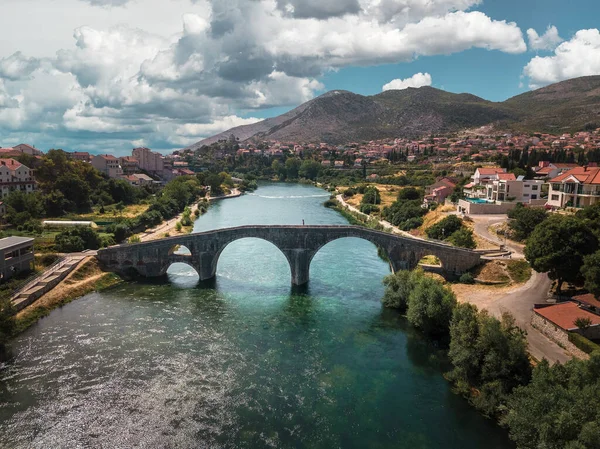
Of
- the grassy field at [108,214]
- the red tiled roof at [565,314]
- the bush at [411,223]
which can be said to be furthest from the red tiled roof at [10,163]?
the red tiled roof at [565,314]

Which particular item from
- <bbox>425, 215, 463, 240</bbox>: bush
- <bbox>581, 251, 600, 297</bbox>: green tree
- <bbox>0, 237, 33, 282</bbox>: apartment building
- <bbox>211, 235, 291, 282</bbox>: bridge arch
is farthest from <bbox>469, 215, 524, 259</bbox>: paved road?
<bbox>0, 237, 33, 282</bbox>: apartment building

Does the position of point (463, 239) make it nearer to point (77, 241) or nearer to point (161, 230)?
point (77, 241)

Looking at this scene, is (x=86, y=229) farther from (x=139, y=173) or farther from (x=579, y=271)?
(x=139, y=173)

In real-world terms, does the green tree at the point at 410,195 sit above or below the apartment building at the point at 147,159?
below

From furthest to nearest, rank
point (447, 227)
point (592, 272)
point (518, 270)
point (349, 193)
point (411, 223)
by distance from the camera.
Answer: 1. point (349, 193)
2. point (411, 223)
3. point (447, 227)
4. point (518, 270)
5. point (592, 272)

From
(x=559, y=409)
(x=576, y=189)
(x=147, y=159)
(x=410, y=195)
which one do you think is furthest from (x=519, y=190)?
(x=147, y=159)

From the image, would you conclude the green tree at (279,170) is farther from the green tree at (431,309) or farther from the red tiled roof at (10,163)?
the green tree at (431,309)
